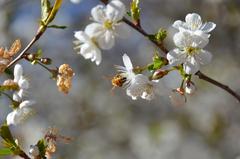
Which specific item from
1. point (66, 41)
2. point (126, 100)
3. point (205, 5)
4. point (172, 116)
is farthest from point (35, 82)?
point (205, 5)

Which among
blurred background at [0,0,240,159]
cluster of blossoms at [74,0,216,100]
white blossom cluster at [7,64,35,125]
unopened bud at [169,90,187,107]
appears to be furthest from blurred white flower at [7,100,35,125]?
blurred background at [0,0,240,159]

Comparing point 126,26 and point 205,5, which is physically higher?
point 126,26

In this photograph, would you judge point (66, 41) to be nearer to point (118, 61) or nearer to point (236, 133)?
point (118, 61)

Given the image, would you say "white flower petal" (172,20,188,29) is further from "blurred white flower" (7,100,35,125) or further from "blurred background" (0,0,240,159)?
"blurred background" (0,0,240,159)

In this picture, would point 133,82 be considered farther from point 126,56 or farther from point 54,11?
point 54,11

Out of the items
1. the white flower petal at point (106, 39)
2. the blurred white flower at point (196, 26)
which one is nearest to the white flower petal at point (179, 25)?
the blurred white flower at point (196, 26)

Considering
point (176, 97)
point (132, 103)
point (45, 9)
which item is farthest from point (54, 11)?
point (132, 103)
